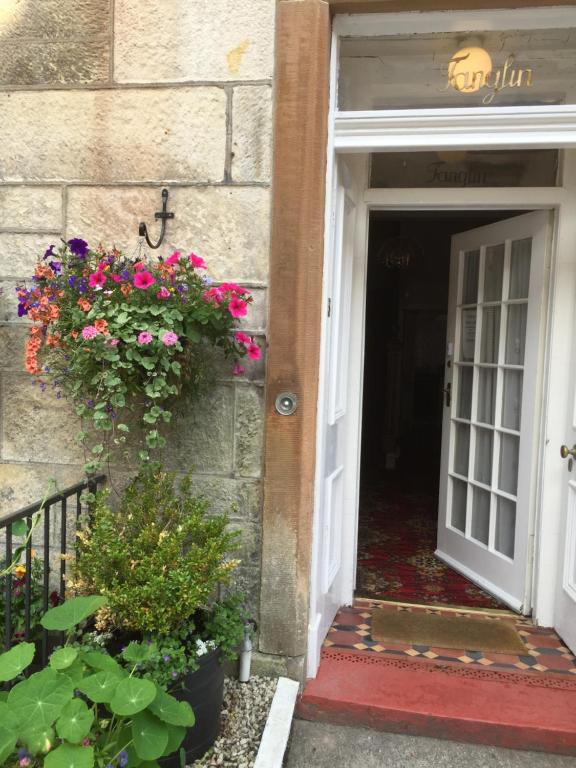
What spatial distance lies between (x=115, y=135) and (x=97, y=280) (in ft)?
2.44

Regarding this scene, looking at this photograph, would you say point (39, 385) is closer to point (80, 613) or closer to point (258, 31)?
point (80, 613)

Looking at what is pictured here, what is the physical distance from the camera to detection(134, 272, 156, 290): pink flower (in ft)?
6.97

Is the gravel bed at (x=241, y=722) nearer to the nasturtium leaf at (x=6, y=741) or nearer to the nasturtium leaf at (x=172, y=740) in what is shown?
the nasturtium leaf at (x=172, y=740)

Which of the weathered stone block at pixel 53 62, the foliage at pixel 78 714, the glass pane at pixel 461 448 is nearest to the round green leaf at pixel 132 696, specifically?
the foliage at pixel 78 714

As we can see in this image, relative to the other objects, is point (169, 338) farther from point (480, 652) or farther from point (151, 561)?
point (480, 652)

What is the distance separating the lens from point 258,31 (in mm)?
2383

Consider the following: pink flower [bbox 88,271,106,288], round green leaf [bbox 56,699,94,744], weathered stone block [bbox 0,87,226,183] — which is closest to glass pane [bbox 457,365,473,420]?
weathered stone block [bbox 0,87,226,183]

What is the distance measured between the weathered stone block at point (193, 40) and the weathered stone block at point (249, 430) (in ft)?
4.08

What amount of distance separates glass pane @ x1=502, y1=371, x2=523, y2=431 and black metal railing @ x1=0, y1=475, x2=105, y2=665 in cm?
211

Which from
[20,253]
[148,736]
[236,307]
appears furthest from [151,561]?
[20,253]

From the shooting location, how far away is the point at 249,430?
2.50 m

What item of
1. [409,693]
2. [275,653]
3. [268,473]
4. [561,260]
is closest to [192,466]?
[268,473]

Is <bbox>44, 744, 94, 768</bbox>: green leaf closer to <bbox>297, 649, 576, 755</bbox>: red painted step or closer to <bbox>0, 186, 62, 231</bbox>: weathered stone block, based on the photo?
<bbox>297, 649, 576, 755</bbox>: red painted step

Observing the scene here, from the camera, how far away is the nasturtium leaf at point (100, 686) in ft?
5.48
